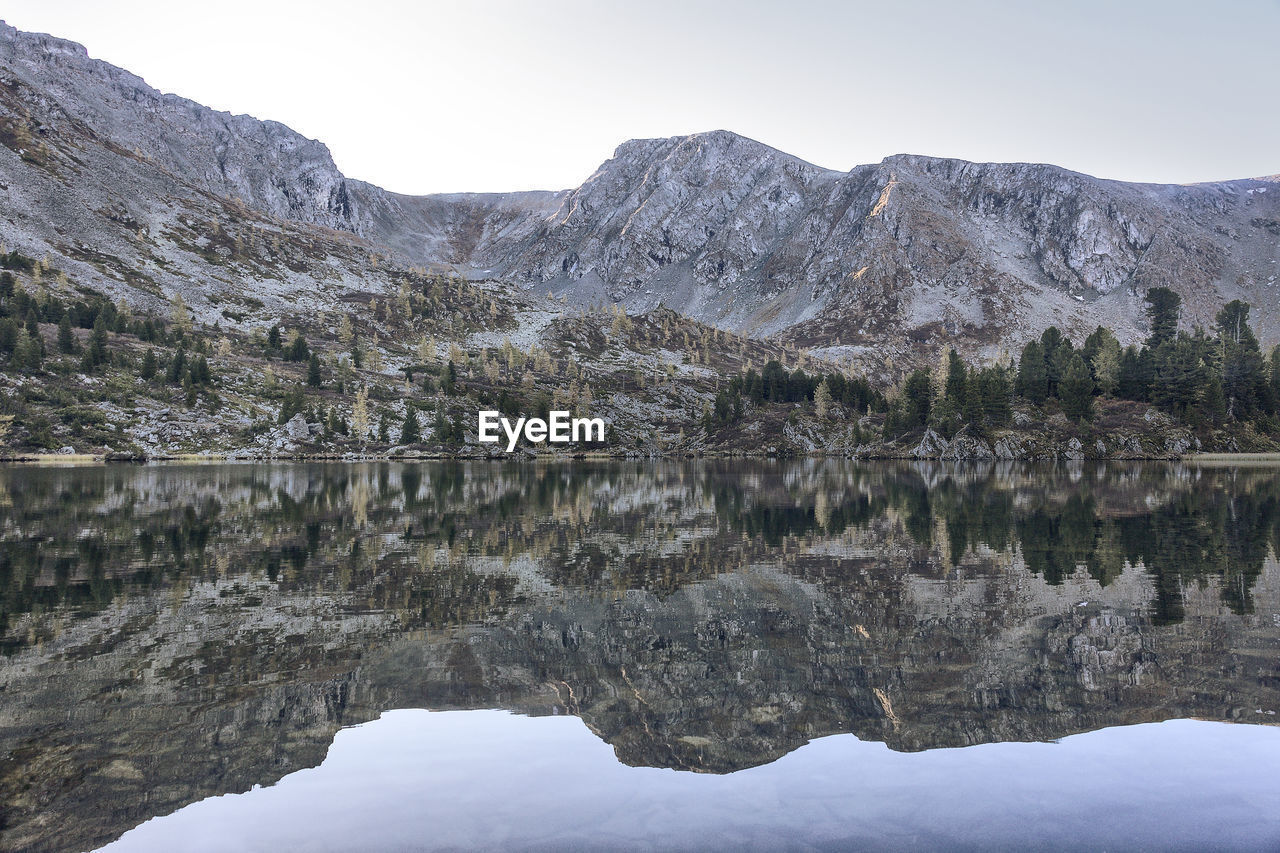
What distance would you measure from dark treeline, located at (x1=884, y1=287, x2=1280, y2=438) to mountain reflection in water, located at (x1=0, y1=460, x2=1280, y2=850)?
133m

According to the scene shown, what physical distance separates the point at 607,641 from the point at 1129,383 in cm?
18391

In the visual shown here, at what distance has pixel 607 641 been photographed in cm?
1903

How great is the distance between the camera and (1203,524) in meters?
42.1

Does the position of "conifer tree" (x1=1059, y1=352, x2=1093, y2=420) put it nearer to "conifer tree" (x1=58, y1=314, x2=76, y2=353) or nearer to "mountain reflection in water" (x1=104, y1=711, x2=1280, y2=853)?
"mountain reflection in water" (x1=104, y1=711, x2=1280, y2=853)

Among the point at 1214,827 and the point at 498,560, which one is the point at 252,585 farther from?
the point at 1214,827

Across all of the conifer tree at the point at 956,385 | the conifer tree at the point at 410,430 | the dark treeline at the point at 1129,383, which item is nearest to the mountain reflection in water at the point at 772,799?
the dark treeline at the point at 1129,383

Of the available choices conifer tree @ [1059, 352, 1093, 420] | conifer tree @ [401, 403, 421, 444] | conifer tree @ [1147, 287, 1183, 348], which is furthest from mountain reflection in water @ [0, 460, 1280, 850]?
conifer tree @ [1147, 287, 1183, 348]

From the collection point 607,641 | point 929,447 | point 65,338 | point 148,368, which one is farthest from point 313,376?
point 607,641

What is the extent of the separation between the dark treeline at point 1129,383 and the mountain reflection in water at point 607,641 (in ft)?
436

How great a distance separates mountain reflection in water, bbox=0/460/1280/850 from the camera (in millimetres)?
12500

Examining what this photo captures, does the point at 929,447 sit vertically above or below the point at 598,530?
below

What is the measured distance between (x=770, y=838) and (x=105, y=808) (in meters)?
9.14

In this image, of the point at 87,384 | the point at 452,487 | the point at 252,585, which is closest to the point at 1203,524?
the point at 252,585

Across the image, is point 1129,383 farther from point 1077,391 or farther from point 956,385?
point 956,385
